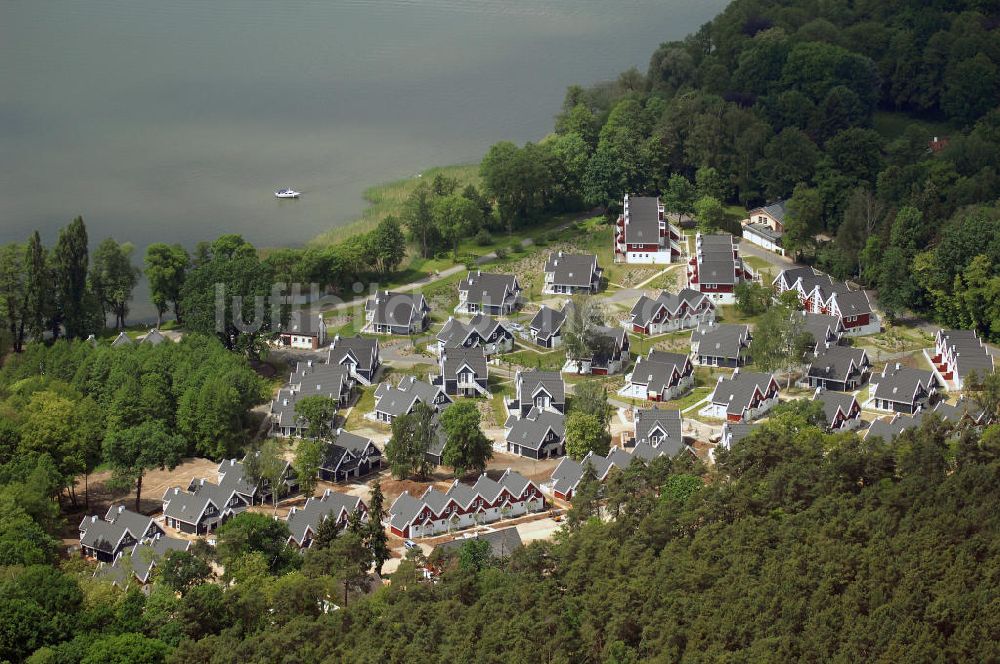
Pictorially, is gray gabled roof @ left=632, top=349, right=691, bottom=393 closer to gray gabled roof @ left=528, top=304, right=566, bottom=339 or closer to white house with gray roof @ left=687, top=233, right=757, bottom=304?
gray gabled roof @ left=528, top=304, right=566, bottom=339

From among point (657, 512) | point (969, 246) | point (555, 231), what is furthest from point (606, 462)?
point (555, 231)

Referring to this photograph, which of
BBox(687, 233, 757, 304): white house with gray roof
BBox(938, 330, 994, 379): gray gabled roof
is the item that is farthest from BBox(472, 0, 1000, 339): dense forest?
BBox(687, 233, 757, 304): white house with gray roof

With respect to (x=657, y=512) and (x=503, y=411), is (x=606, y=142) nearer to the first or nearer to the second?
(x=503, y=411)

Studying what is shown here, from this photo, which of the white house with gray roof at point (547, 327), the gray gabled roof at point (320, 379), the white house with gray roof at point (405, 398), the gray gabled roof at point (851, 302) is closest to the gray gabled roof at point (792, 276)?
the gray gabled roof at point (851, 302)

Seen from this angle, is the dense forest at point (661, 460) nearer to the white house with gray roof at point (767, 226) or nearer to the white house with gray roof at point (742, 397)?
the white house with gray roof at point (767, 226)

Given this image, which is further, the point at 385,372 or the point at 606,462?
the point at 385,372

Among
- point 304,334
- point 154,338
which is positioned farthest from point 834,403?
point 154,338
